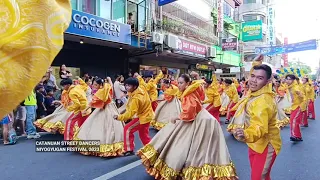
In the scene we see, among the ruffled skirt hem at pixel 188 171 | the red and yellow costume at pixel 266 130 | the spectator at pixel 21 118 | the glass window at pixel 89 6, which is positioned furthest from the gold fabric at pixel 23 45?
the glass window at pixel 89 6

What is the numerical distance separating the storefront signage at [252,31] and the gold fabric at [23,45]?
23.5 metres

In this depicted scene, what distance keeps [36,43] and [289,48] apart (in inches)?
1112

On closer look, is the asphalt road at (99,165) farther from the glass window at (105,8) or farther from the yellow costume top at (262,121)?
the glass window at (105,8)

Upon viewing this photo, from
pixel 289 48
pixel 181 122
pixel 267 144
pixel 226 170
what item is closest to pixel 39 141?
pixel 181 122

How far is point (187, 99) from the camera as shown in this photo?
3.99m

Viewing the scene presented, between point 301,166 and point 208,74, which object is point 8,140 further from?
point 208,74

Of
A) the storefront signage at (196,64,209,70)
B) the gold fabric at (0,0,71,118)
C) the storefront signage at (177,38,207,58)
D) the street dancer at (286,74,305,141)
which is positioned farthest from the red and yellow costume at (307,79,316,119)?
the storefront signage at (196,64,209,70)

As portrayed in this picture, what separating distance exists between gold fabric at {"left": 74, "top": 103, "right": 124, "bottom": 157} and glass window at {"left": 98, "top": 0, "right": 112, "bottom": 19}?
25.8ft

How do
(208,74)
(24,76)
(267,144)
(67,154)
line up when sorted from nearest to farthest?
(24,76)
(267,144)
(67,154)
(208,74)

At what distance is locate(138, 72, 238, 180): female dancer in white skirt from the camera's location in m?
3.48

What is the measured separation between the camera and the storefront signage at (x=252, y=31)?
2262 cm

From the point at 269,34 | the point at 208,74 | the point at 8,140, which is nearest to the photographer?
the point at 8,140

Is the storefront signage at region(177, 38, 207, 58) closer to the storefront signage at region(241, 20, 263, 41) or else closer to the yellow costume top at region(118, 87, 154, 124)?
the storefront signage at region(241, 20, 263, 41)

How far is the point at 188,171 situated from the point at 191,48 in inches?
573
